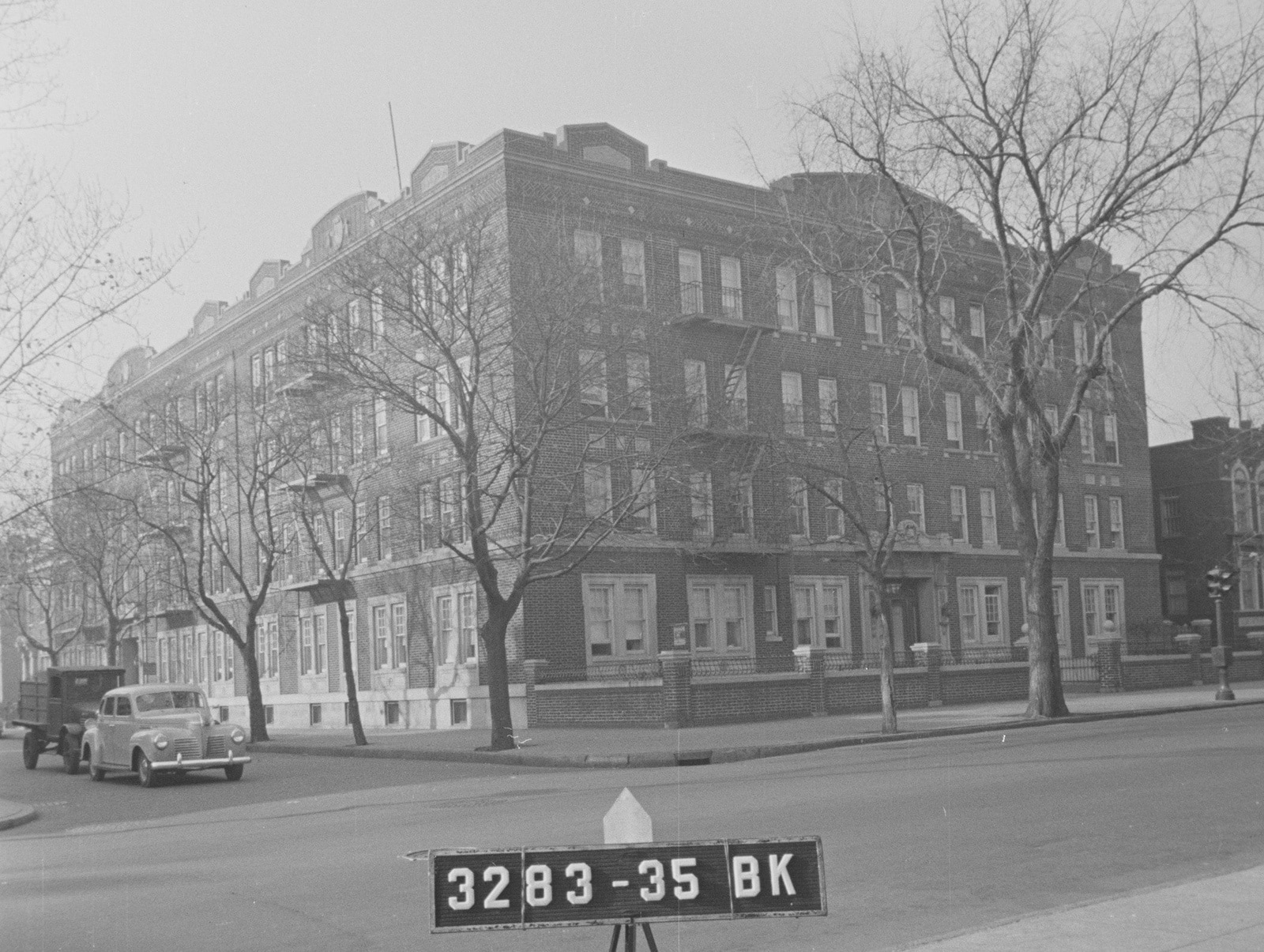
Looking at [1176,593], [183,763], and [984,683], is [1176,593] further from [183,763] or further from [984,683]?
[183,763]

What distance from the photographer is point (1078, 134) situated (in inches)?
1094

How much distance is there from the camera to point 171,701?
25.5 meters

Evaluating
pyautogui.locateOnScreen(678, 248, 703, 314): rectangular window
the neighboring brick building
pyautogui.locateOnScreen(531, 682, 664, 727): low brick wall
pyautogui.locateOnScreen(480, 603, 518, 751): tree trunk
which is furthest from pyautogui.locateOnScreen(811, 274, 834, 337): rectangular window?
the neighboring brick building

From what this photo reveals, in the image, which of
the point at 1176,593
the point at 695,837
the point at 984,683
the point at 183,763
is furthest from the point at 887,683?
the point at 1176,593

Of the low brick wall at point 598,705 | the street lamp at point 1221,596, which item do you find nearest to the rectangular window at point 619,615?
the low brick wall at point 598,705

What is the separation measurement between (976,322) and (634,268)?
17.3 metres

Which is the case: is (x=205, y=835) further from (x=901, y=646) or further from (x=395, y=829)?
(x=901, y=646)

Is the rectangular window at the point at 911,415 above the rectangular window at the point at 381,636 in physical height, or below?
above

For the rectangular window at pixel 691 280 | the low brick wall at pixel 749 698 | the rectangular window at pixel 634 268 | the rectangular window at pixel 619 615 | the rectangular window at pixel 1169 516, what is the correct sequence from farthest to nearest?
1. the rectangular window at pixel 1169 516
2. the rectangular window at pixel 691 280
3. the rectangular window at pixel 619 615
4. the low brick wall at pixel 749 698
5. the rectangular window at pixel 634 268

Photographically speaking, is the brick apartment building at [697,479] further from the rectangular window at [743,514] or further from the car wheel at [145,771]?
the car wheel at [145,771]

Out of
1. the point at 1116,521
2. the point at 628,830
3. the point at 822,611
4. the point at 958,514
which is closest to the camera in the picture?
the point at 628,830

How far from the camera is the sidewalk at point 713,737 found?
24.8 metres

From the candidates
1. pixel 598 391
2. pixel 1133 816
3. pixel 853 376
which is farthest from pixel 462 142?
pixel 1133 816

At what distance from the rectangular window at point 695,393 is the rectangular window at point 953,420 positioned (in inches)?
481
